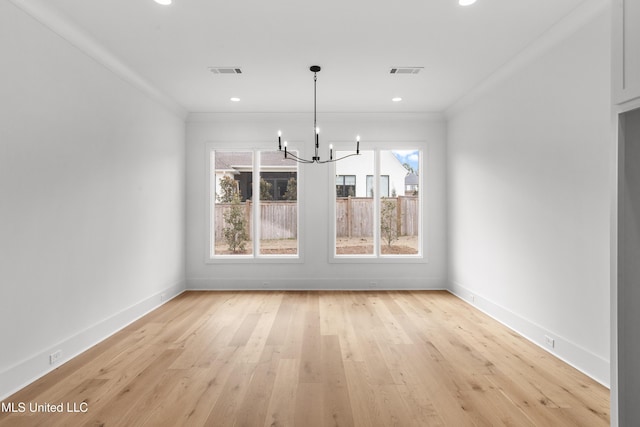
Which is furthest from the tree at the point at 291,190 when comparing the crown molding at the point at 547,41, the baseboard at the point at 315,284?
the crown molding at the point at 547,41

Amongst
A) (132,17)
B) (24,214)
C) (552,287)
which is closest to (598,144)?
(552,287)

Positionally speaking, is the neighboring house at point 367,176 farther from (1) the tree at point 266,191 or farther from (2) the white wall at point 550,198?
(2) the white wall at point 550,198

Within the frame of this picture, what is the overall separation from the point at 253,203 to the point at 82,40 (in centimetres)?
337

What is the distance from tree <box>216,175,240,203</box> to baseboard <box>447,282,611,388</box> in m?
4.15

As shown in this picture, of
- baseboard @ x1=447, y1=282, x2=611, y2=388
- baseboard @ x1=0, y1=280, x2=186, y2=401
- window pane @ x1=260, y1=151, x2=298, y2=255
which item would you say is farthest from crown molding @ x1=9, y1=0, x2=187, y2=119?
baseboard @ x1=447, y1=282, x2=611, y2=388

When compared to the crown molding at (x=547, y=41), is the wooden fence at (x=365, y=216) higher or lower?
lower

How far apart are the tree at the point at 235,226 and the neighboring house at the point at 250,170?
0.55 feet

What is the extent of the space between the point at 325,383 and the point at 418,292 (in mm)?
3492

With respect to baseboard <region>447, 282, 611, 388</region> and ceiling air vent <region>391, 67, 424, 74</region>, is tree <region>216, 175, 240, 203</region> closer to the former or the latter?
ceiling air vent <region>391, 67, 424, 74</region>

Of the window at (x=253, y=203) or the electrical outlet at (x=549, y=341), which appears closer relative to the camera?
the electrical outlet at (x=549, y=341)

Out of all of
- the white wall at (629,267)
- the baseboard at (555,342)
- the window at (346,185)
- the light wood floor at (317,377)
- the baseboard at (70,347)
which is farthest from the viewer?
the window at (346,185)

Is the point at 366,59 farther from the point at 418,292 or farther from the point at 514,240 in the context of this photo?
the point at 418,292

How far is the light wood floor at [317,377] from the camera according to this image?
2248 mm

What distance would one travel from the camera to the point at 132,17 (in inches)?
118
